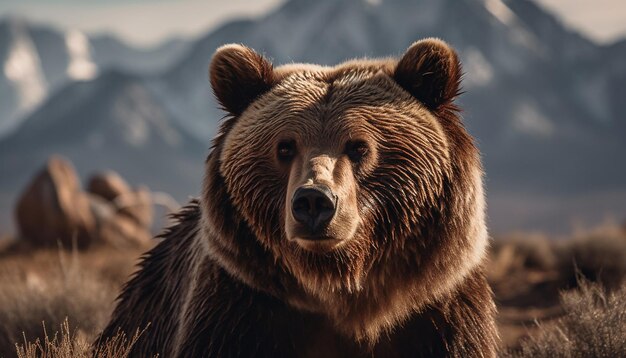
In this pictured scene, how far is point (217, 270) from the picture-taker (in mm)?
4352

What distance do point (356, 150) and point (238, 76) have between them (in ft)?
2.56

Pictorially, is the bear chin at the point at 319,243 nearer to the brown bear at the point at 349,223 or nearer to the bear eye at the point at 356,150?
the brown bear at the point at 349,223

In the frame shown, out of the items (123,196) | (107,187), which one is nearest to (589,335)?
(123,196)

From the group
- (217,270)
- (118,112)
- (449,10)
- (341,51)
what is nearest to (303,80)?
(217,270)

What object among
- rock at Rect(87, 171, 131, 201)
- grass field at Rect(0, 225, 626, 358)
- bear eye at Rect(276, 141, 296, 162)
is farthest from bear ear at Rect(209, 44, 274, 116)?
rock at Rect(87, 171, 131, 201)

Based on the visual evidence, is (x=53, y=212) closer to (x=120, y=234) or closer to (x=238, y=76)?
(x=120, y=234)

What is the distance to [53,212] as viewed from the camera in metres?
18.5

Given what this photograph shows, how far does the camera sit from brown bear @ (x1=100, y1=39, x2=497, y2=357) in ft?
13.3

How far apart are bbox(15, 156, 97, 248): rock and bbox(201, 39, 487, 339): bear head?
1462cm

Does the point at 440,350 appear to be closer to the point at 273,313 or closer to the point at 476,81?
the point at 273,313

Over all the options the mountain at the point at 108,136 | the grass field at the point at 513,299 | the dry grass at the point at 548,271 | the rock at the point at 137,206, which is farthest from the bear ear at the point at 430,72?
the mountain at the point at 108,136

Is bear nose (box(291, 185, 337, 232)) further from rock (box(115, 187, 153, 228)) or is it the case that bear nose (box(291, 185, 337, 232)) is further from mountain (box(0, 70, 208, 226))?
mountain (box(0, 70, 208, 226))

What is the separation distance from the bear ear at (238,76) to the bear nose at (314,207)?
40.1 inches

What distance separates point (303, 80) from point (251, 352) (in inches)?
52.0
